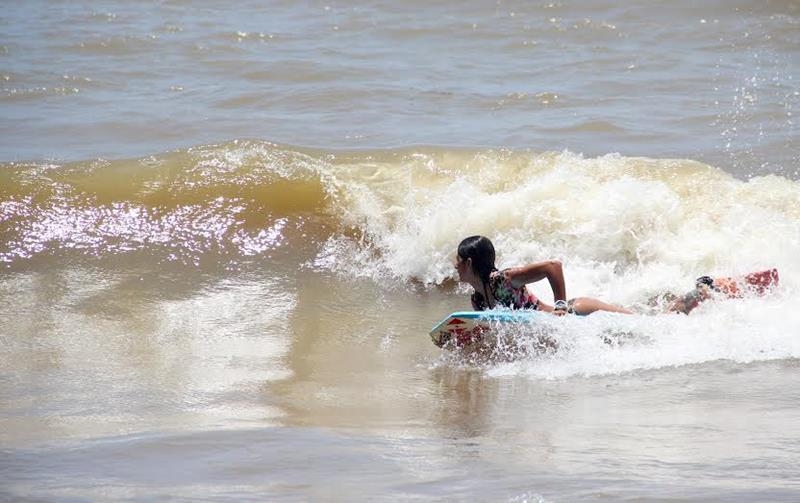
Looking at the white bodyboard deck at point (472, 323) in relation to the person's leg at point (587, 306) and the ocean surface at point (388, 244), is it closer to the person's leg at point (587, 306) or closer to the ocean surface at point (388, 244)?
the ocean surface at point (388, 244)

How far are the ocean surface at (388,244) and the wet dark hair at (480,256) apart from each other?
1.81 feet

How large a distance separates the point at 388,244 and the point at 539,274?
247cm

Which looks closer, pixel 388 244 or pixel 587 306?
pixel 587 306

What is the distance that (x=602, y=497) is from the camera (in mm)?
3748

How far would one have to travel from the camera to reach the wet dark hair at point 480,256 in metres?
6.81

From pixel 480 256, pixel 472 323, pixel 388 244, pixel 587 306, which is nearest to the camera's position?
pixel 472 323

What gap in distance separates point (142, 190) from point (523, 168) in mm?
3504

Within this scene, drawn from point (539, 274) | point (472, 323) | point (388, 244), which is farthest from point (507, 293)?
point (388, 244)

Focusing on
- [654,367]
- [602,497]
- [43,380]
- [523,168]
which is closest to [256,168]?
[523,168]

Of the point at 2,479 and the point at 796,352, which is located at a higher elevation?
the point at 2,479

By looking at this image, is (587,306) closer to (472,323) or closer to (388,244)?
(472,323)

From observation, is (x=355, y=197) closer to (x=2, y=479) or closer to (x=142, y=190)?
(x=142, y=190)

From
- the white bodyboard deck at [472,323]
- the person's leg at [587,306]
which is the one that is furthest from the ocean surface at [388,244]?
the person's leg at [587,306]

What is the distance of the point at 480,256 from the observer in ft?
22.3
